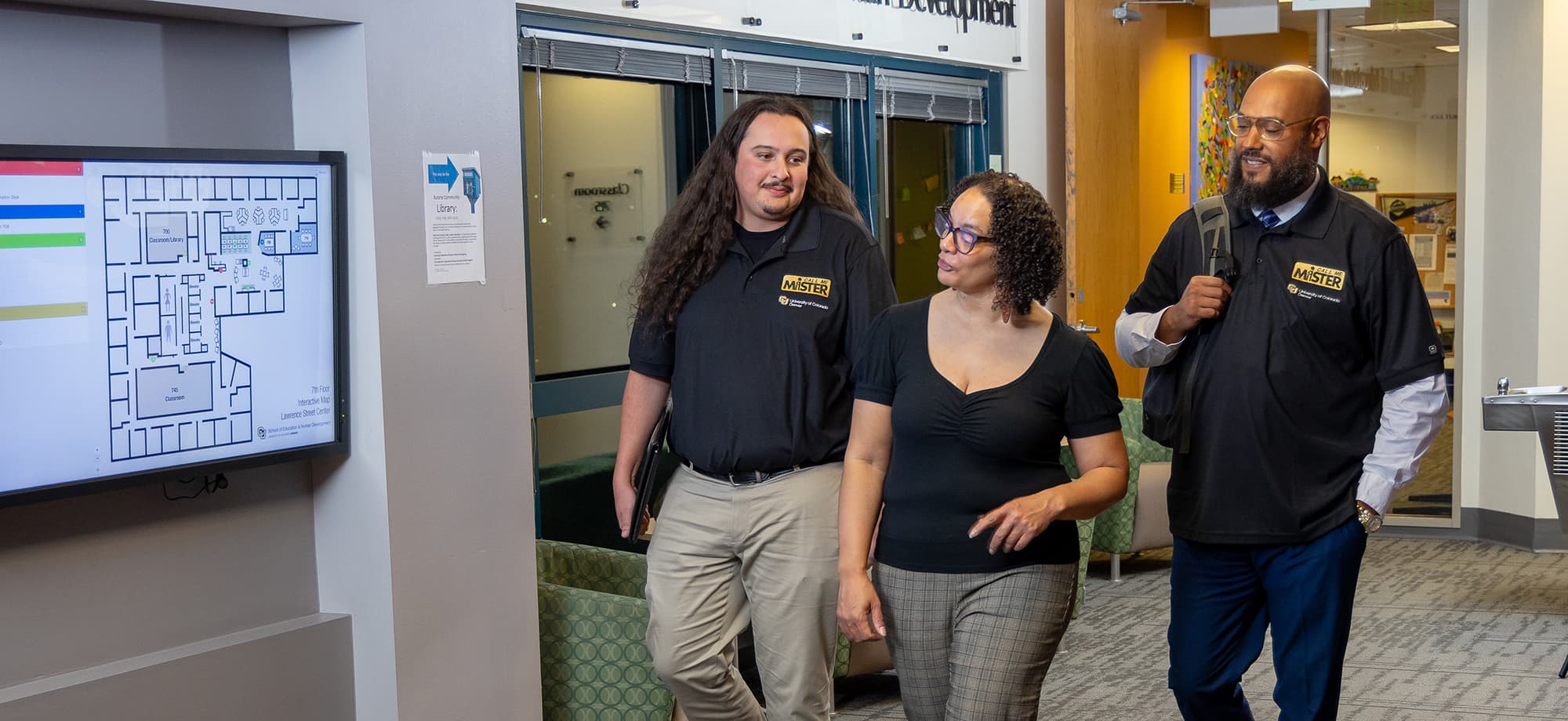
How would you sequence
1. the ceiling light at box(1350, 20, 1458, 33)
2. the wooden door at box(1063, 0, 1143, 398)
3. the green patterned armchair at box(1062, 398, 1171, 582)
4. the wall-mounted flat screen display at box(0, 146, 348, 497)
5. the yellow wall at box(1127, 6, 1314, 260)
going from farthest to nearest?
the yellow wall at box(1127, 6, 1314, 260) → the ceiling light at box(1350, 20, 1458, 33) → the wooden door at box(1063, 0, 1143, 398) → the green patterned armchair at box(1062, 398, 1171, 582) → the wall-mounted flat screen display at box(0, 146, 348, 497)

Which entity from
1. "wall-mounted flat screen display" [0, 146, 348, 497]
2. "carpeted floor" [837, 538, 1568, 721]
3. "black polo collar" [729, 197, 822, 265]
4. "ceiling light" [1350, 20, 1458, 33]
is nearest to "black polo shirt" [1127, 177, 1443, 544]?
"black polo collar" [729, 197, 822, 265]

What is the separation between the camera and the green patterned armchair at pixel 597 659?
12.0 ft

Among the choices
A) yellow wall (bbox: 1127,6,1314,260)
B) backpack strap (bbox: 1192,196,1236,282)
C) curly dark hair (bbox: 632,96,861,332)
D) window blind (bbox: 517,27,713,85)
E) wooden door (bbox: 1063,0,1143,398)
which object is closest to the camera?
backpack strap (bbox: 1192,196,1236,282)

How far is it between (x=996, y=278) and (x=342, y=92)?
5.00 feet

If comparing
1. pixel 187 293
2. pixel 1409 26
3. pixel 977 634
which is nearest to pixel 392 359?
pixel 187 293

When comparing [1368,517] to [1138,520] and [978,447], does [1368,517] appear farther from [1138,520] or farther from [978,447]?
[1138,520]

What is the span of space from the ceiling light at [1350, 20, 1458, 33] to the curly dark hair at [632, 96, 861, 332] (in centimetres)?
493

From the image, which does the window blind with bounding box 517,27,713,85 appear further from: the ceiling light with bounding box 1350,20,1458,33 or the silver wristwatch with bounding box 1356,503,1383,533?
the ceiling light with bounding box 1350,20,1458,33

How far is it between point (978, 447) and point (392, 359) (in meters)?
1.41

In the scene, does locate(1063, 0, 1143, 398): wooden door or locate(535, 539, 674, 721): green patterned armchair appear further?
locate(1063, 0, 1143, 398): wooden door

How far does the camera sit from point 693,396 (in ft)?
10.6

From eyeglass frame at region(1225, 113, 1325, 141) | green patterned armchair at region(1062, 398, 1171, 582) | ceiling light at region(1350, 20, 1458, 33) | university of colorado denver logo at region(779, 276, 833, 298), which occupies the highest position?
ceiling light at region(1350, 20, 1458, 33)

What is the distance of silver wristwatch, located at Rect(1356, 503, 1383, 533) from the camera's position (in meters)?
2.91

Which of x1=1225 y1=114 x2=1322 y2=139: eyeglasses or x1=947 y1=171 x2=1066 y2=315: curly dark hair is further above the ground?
x1=1225 y1=114 x2=1322 y2=139: eyeglasses
